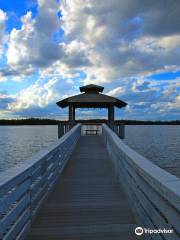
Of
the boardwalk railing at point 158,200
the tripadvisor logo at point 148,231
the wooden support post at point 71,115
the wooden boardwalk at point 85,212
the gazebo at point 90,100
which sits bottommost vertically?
the wooden boardwalk at point 85,212

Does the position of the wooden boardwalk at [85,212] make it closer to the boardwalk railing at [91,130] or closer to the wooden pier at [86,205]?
the wooden pier at [86,205]

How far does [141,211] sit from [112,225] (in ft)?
1.84

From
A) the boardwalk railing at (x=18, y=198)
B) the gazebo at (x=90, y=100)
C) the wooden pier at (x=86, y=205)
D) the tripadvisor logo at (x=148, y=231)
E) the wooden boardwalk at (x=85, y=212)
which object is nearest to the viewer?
the tripadvisor logo at (x=148, y=231)

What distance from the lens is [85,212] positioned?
193 inches

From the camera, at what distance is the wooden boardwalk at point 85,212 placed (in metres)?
4.02

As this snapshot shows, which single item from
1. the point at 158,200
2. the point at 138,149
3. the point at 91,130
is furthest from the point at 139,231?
the point at 138,149

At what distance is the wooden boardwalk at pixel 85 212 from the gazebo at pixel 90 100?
1219 cm

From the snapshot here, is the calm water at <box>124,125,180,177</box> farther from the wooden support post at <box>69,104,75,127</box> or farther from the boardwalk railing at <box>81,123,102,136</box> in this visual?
the wooden support post at <box>69,104,75,127</box>

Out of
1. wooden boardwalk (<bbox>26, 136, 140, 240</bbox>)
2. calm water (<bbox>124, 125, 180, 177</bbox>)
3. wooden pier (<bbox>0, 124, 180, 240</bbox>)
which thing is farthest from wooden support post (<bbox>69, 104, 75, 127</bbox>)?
wooden pier (<bbox>0, 124, 180, 240</bbox>)

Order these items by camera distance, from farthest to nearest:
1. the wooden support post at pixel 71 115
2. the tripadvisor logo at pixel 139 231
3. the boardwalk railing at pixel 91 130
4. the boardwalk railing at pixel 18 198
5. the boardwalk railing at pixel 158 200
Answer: the boardwalk railing at pixel 91 130
the wooden support post at pixel 71 115
the tripadvisor logo at pixel 139 231
the boardwalk railing at pixel 18 198
the boardwalk railing at pixel 158 200

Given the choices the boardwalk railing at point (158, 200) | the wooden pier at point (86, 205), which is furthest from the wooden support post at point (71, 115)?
the boardwalk railing at point (158, 200)

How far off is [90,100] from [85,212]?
15080mm

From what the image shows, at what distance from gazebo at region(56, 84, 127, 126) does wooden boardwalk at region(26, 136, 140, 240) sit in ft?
40.0

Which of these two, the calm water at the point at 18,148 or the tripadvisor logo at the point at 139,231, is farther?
the calm water at the point at 18,148
